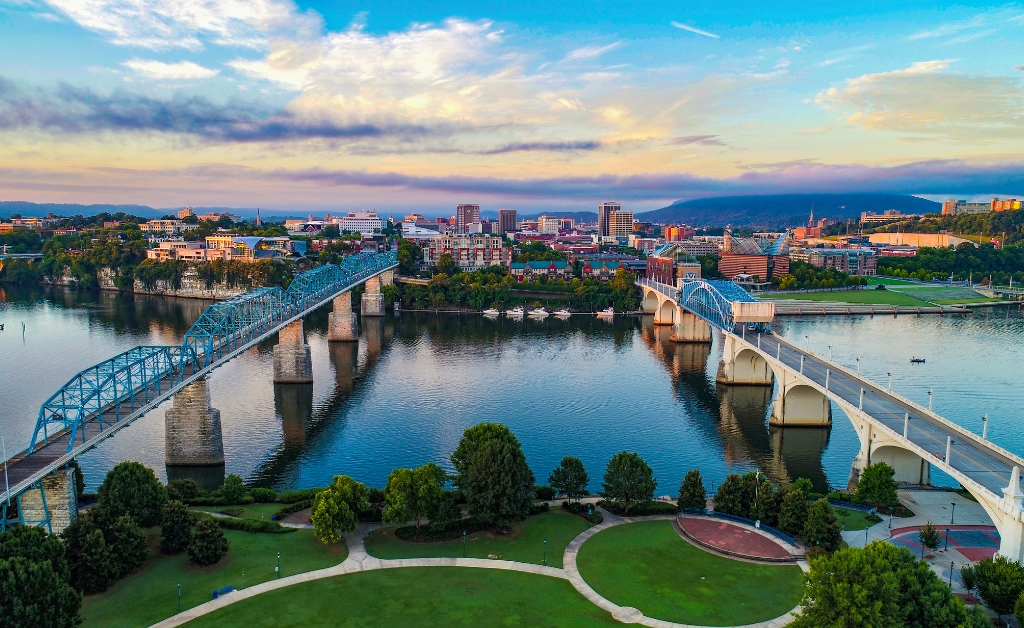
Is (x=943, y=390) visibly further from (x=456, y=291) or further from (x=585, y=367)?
(x=456, y=291)

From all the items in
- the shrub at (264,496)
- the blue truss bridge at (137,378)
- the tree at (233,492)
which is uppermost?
the blue truss bridge at (137,378)

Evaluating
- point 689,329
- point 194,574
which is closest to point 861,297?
point 689,329

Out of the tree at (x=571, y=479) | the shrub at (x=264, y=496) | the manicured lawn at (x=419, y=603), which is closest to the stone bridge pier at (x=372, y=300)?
the shrub at (x=264, y=496)

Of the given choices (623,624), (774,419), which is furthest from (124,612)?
(774,419)

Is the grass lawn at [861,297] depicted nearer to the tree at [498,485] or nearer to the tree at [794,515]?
the tree at [794,515]

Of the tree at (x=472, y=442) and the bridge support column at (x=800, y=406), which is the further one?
the bridge support column at (x=800, y=406)

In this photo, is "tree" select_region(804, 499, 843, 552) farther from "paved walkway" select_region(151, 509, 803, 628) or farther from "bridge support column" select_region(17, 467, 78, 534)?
"bridge support column" select_region(17, 467, 78, 534)
